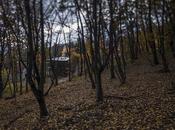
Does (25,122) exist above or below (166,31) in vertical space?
below

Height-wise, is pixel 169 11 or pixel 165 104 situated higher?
pixel 169 11

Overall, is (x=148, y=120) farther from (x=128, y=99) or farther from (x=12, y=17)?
(x=12, y=17)

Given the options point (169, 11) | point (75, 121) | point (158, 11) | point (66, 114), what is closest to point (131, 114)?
point (75, 121)

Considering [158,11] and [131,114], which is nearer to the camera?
[131,114]

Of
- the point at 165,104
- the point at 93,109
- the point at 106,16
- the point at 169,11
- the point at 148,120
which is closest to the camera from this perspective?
the point at 148,120

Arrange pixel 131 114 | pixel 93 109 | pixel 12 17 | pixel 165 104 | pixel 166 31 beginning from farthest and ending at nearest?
pixel 166 31 → pixel 12 17 → pixel 93 109 → pixel 165 104 → pixel 131 114

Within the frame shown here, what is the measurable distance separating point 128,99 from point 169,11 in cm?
1107

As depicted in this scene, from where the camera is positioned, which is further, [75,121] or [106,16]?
[106,16]

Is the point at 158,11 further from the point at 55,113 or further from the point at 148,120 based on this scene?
the point at 148,120

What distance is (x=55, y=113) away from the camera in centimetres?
1681

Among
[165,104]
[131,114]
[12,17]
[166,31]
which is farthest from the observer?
[166,31]

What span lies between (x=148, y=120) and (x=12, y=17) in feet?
44.8

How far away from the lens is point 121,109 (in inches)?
593

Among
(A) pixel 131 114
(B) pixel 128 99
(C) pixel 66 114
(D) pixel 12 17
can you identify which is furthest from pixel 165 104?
(D) pixel 12 17
